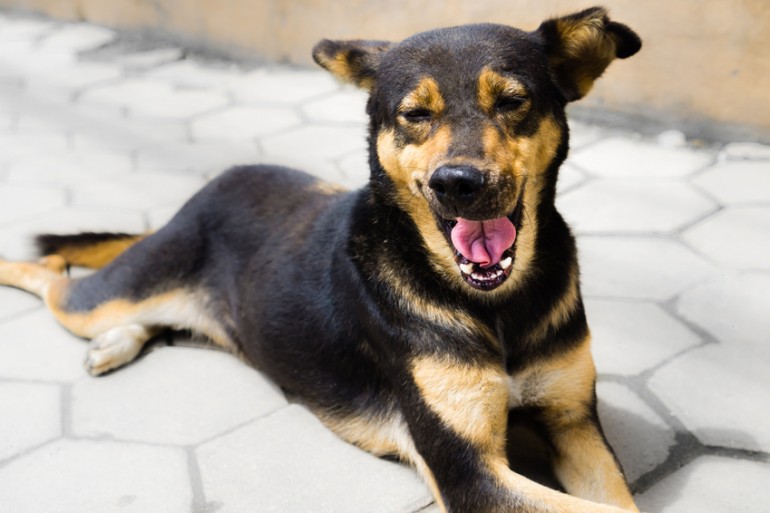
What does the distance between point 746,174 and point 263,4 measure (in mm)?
4303

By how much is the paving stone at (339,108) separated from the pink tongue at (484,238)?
12.0 feet

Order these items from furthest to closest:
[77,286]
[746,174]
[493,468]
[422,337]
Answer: [746,174], [77,286], [422,337], [493,468]

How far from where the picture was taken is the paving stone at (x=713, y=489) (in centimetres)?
288

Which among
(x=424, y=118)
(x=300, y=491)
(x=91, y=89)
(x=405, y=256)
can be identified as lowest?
(x=91, y=89)

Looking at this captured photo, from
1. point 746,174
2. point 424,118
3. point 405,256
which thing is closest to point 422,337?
point 405,256

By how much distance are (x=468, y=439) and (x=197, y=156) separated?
380 cm

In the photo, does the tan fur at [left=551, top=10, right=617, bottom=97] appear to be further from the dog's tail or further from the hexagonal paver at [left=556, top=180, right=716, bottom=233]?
the dog's tail

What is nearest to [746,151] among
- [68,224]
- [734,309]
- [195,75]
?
[734,309]

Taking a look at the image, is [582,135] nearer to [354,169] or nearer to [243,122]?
[354,169]

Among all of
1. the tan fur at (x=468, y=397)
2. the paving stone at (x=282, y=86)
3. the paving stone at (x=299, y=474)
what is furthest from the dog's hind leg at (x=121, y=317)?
the paving stone at (x=282, y=86)

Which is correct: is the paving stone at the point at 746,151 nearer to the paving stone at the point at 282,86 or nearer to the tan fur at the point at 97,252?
the paving stone at the point at 282,86

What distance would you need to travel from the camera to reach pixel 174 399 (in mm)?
3562

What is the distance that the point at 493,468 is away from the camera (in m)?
2.64

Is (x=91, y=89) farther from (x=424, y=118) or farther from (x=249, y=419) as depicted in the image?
(x=424, y=118)
